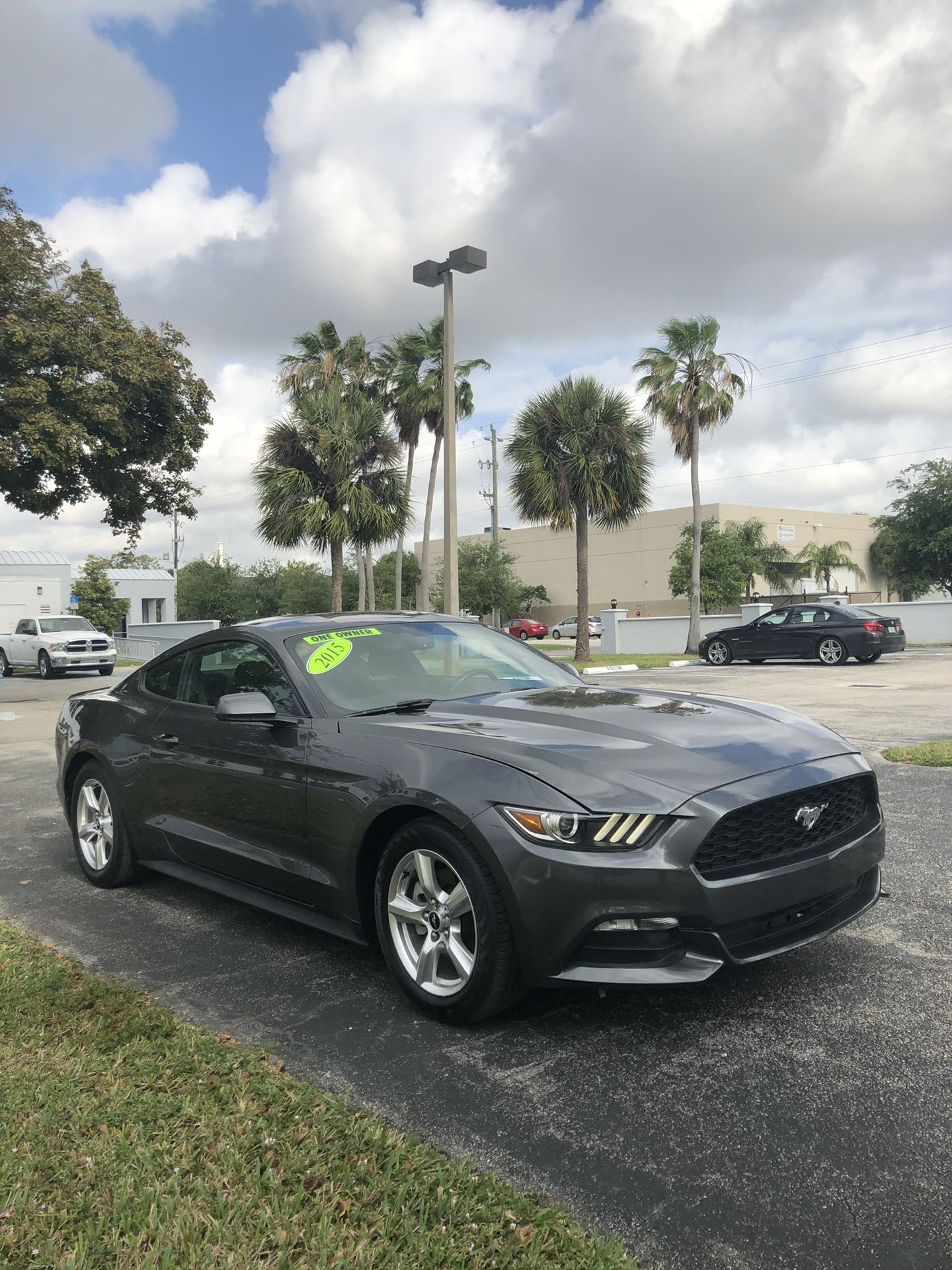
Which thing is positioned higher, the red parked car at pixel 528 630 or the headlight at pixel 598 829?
the headlight at pixel 598 829

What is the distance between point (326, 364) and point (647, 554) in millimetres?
37825

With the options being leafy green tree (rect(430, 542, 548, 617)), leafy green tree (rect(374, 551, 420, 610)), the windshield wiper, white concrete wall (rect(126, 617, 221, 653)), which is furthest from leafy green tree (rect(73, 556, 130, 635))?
the windshield wiper

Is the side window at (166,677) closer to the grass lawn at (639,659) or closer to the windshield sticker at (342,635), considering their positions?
the windshield sticker at (342,635)

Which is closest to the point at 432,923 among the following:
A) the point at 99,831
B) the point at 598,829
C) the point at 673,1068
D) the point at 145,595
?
the point at 598,829

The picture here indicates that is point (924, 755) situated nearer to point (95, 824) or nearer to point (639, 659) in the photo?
point (95, 824)

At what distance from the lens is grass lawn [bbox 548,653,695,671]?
24.2 meters

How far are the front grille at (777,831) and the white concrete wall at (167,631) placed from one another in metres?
31.7

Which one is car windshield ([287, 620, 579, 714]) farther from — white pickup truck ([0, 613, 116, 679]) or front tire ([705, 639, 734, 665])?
white pickup truck ([0, 613, 116, 679])

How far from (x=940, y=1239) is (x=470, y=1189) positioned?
106cm

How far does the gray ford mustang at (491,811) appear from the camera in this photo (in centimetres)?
300

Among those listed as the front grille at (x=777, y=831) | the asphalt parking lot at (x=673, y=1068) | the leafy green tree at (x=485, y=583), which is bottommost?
the asphalt parking lot at (x=673, y=1068)

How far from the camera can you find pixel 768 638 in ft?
72.4

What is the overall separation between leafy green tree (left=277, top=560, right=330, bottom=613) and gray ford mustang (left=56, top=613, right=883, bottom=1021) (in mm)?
54595

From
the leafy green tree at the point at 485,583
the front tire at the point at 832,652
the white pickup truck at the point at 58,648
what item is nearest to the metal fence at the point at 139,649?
the white pickup truck at the point at 58,648
